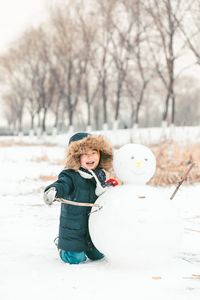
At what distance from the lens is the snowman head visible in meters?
2.97

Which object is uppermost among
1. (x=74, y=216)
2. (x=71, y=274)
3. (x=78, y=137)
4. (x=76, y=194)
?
(x=78, y=137)

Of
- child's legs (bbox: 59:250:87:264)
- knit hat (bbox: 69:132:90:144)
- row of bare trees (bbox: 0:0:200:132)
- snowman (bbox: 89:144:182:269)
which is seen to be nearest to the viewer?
snowman (bbox: 89:144:182:269)

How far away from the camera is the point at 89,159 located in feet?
10.5

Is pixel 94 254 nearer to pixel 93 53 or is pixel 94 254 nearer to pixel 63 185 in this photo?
pixel 63 185

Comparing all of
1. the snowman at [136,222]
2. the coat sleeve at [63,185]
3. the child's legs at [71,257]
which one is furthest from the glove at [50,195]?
the child's legs at [71,257]

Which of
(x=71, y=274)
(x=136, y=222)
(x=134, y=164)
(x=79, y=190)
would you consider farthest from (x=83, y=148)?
(x=71, y=274)

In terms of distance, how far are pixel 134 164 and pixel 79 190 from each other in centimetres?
41

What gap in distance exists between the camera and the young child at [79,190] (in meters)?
3.11

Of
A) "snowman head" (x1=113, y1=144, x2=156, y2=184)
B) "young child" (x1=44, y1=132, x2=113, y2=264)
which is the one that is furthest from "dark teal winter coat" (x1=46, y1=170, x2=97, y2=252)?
"snowman head" (x1=113, y1=144, x2=156, y2=184)

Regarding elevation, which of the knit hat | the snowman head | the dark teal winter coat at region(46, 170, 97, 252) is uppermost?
the knit hat

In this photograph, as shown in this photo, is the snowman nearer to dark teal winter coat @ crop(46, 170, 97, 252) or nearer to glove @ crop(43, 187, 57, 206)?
dark teal winter coat @ crop(46, 170, 97, 252)

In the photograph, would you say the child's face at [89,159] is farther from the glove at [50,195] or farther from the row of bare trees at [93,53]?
the row of bare trees at [93,53]

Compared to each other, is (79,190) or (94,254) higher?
(79,190)

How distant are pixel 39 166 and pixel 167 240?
28.0 feet
